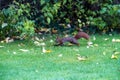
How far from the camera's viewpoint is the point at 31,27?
9.41m

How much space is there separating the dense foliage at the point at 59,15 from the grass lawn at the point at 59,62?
63 centimetres

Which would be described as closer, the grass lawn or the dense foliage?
the grass lawn

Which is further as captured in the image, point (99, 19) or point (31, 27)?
point (99, 19)

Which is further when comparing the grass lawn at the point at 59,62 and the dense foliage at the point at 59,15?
the dense foliage at the point at 59,15

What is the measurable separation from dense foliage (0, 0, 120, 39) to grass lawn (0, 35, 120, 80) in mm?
632

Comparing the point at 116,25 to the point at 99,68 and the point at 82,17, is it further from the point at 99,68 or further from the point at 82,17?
the point at 99,68

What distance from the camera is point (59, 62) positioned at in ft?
24.6

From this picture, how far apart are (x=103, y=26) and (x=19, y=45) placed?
2279 millimetres

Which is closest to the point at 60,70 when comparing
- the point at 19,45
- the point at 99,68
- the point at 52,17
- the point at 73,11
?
the point at 99,68

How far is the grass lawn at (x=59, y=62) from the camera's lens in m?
6.66

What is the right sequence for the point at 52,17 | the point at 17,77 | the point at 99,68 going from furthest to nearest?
the point at 52,17 → the point at 99,68 → the point at 17,77

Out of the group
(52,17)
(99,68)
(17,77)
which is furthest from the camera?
(52,17)

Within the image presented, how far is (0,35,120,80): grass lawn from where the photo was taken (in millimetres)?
6660

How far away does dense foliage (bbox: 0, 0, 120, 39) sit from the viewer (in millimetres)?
9727
